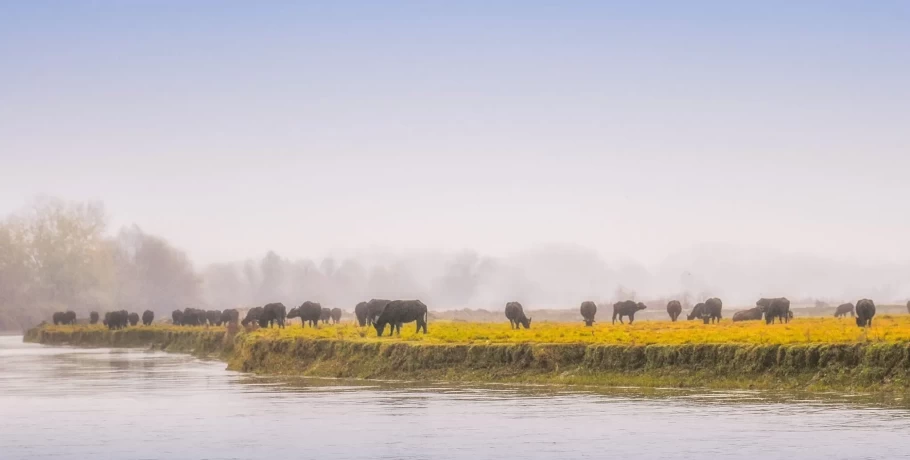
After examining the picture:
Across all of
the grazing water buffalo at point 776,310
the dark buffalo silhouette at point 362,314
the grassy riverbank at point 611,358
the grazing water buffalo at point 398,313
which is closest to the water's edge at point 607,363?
the grassy riverbank at point 611,358

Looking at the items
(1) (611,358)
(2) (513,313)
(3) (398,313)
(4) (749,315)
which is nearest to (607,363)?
(1) (611,358)

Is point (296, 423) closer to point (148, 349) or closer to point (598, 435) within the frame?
point (598, 435)

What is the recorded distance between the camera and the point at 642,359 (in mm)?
47969

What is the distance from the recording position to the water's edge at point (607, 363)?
42.7 meters

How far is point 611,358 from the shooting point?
48.6m

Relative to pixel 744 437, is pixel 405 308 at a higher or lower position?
higher

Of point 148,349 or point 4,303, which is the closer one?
point 148,349

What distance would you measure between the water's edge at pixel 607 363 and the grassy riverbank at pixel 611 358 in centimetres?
4

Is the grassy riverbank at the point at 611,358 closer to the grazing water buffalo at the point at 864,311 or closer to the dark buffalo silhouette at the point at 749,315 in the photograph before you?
the grazing water buffalo at the point at 864,311

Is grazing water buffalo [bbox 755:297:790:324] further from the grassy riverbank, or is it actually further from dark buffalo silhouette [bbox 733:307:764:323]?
the grassy riverbank

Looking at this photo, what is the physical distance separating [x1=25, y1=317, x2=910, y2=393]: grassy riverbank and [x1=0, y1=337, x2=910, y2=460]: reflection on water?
178 cm

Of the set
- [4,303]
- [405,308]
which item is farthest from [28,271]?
[405,308]

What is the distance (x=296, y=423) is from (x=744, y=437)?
13.0m

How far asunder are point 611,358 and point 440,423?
13.6 m
